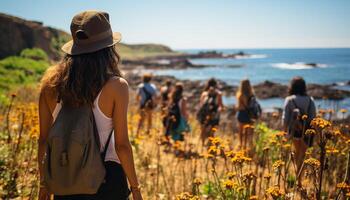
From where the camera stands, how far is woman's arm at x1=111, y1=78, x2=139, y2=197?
2.10 metres

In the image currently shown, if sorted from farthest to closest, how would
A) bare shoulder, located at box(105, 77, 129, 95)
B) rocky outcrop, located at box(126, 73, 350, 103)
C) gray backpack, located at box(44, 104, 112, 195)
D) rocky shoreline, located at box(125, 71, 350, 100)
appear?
1. rocky shoreline, located at box(125, 71, 350, 100)
2. rocky outcrop, located at box(126, 73, 350, 103)
3. bare shoulder, located at box(105, 77, 129, 95)
4. gray backpack, located at box(44, 104, 112, 195)

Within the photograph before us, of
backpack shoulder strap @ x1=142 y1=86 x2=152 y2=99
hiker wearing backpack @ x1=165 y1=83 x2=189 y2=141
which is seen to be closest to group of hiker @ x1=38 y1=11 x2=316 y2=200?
hiker wearing backpack @ x1=165 y1=83 x2=189 y2=141

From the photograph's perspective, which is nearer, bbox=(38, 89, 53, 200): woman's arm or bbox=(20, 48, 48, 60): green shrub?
bbox=(38, 89, 53, 200): woman's arm

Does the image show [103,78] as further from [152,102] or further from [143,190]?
[152,102]

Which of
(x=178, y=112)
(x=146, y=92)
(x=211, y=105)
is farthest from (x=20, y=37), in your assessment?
(x=211, y=105)

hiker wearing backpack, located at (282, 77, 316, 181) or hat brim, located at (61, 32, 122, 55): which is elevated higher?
hat brim, located at (61, 32, 122, 55)

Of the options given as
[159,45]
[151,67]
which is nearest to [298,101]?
[151,67]

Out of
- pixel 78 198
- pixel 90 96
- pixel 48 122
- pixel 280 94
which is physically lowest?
pixel 280 94

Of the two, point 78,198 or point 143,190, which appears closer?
point 78,198

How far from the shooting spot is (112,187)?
2162 mm

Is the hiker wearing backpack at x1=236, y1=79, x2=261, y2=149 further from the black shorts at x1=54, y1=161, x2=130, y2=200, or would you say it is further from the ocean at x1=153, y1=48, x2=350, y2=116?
the black shorts at x1=54, y1=161, x2=130, y2=200

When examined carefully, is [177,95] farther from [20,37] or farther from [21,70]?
[20,37]

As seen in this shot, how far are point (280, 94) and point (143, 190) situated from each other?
2554cm

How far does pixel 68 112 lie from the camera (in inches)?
81.0
